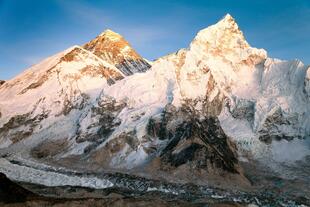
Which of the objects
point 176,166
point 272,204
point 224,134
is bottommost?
point 272,204

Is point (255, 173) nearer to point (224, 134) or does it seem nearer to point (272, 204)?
point (224, 134)

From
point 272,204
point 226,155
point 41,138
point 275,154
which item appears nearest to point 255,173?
point 226,155

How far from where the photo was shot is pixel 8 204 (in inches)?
3418

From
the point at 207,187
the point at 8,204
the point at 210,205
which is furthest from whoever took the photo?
the point at 207,187

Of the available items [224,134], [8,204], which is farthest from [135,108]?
[8,204]

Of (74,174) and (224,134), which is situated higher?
(224,134)

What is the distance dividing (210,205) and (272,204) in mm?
33774

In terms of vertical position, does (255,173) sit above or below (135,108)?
below

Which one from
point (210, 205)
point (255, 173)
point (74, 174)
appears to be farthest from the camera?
point (255, 173)

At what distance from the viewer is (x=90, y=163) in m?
170

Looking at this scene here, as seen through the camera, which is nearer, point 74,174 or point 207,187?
point 207,187

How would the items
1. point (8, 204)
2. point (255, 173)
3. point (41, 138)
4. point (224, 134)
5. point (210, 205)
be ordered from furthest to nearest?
point (41, 138)
point (224, 134)
point (255, 173)
point (210, 205)
point (8, 204)

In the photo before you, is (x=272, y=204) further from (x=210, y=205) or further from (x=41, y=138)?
(x=41, y=138)

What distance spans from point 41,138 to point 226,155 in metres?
70.7
